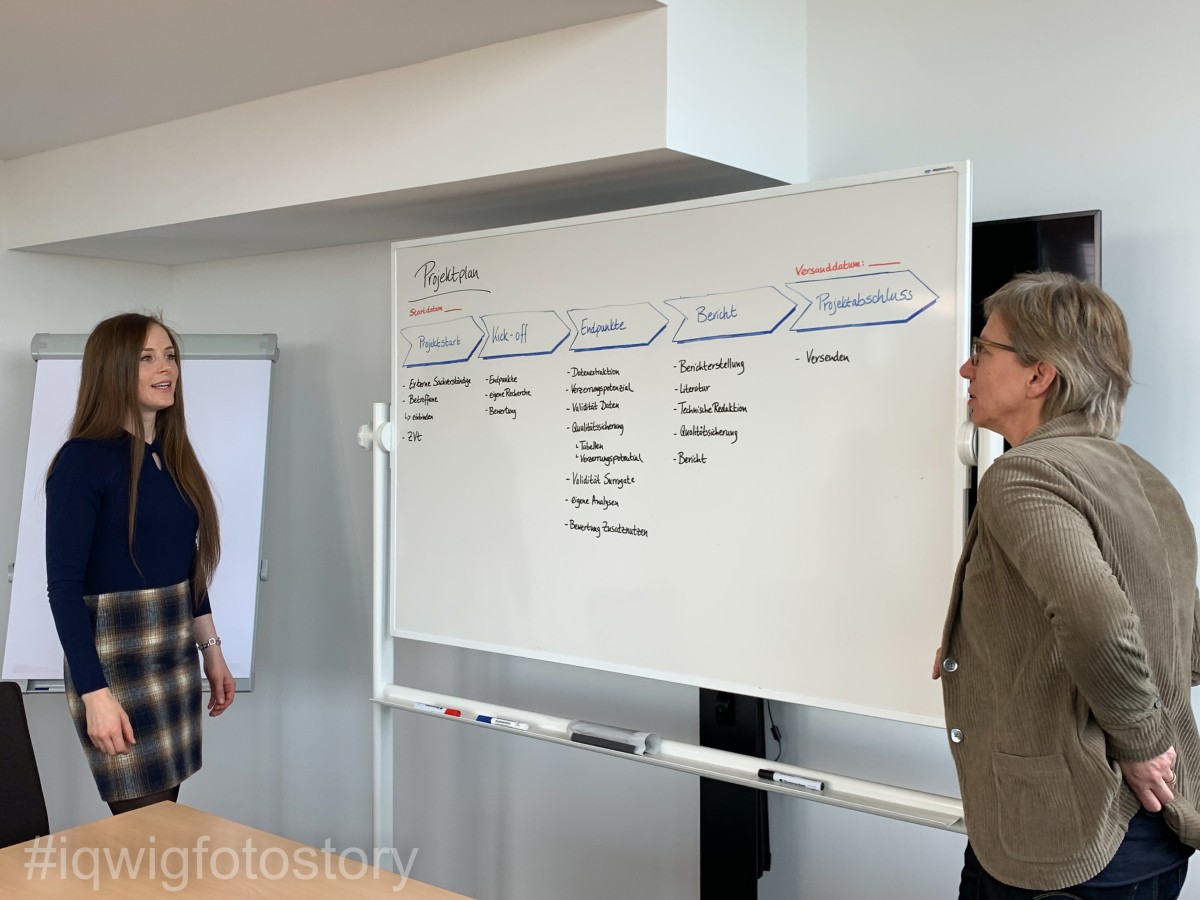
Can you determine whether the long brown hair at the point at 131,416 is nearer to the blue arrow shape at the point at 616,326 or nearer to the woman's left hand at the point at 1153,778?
the blue arrow shape at the point at 616,326

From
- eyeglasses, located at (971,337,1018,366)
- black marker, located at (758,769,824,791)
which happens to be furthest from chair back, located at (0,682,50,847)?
eyeglasses, located at (971,337,1018,366)

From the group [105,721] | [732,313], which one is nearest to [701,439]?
[732,313]

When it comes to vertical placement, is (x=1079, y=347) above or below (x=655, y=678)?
above

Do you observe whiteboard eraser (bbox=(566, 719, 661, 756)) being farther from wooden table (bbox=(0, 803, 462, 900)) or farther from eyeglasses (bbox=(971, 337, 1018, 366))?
eyeglasses (bbox=(971, 337, 1018, 366))

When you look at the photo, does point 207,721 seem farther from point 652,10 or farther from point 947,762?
point 652,10

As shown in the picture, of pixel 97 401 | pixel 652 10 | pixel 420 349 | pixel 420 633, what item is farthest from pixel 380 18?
pixel 420 633

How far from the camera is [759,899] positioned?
2.74 metres

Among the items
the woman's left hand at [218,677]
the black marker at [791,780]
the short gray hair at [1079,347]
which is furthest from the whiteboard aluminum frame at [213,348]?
the short gray hair at [1079,347]

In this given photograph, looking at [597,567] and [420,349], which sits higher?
[420,349]

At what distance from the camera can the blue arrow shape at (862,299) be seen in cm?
200

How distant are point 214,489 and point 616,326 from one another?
5.41ft

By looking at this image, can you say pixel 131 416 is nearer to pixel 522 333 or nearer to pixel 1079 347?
pixel 522 333

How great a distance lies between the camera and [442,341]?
2.77m

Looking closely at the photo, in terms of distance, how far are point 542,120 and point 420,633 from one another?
1.29m
